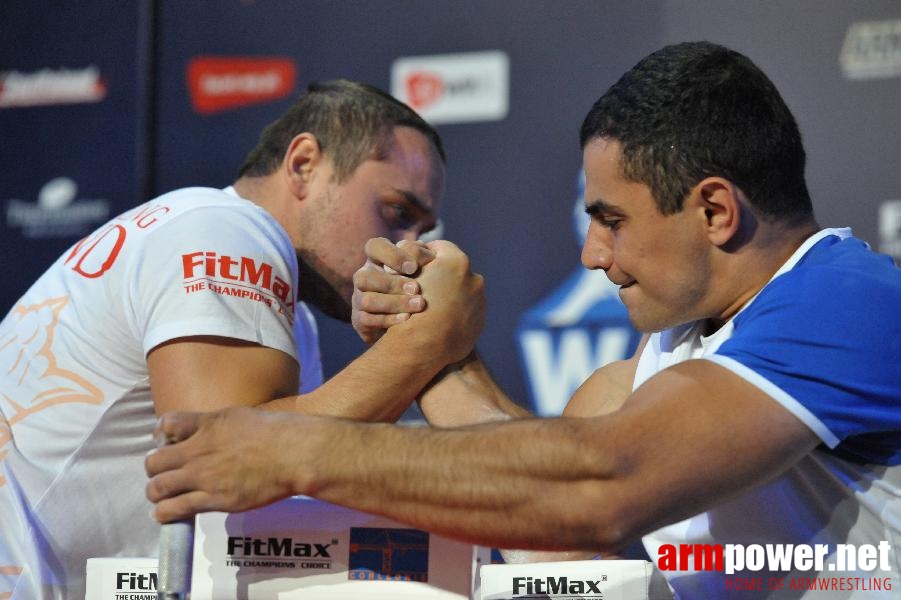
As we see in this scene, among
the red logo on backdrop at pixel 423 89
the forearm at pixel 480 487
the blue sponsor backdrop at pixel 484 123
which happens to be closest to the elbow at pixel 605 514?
the forearm at pixel 480 487

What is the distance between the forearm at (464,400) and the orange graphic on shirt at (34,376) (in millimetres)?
471

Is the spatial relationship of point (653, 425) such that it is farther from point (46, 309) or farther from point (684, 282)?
point (46, 309)

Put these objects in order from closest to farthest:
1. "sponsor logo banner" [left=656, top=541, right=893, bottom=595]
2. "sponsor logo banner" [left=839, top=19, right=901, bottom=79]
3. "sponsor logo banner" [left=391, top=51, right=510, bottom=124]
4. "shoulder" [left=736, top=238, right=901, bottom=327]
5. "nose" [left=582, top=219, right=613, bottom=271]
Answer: "shoulder" [left=736, top=238, right=901, bottom=327] → "sponsor logo banner" [left=656, top=541, right=893, bottom=595] → "nose" [left=582, top=219, right=613, bottom=271] → "sponsor logo banner" [left=839, top=19, right=901, bottom=79] → "sponsor logo banner" [left=391, top=51, right=510, bottom=124]

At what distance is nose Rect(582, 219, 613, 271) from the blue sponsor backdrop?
122 cm

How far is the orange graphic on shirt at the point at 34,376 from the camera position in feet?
5.23

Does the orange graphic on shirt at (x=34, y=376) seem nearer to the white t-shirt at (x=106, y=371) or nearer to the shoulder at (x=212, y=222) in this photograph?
the white t-shirt at (x=106, y=371)

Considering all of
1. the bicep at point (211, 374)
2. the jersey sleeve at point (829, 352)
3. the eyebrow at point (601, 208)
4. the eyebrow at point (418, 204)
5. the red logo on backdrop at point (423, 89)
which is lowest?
the bicep at point (211, 374)

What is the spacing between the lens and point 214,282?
1469 millimetres

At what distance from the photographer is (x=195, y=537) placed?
3.65 ft

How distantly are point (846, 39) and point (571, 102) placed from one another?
63 cm

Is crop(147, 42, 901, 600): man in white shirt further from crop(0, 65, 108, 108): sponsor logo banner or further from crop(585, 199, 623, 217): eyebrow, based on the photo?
crop(0, 65, 108, 108): sponsor logo banner

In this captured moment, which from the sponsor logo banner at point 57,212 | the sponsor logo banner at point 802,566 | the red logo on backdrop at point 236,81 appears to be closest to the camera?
the sponsor logo banner at point 802,566

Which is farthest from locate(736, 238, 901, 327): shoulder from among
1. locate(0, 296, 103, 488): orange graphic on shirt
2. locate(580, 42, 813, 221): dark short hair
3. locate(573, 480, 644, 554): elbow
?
locate(0, 296, 103, 488): orange graphic on shirt

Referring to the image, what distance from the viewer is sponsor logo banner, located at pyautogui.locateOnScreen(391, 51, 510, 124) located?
9.10ft
